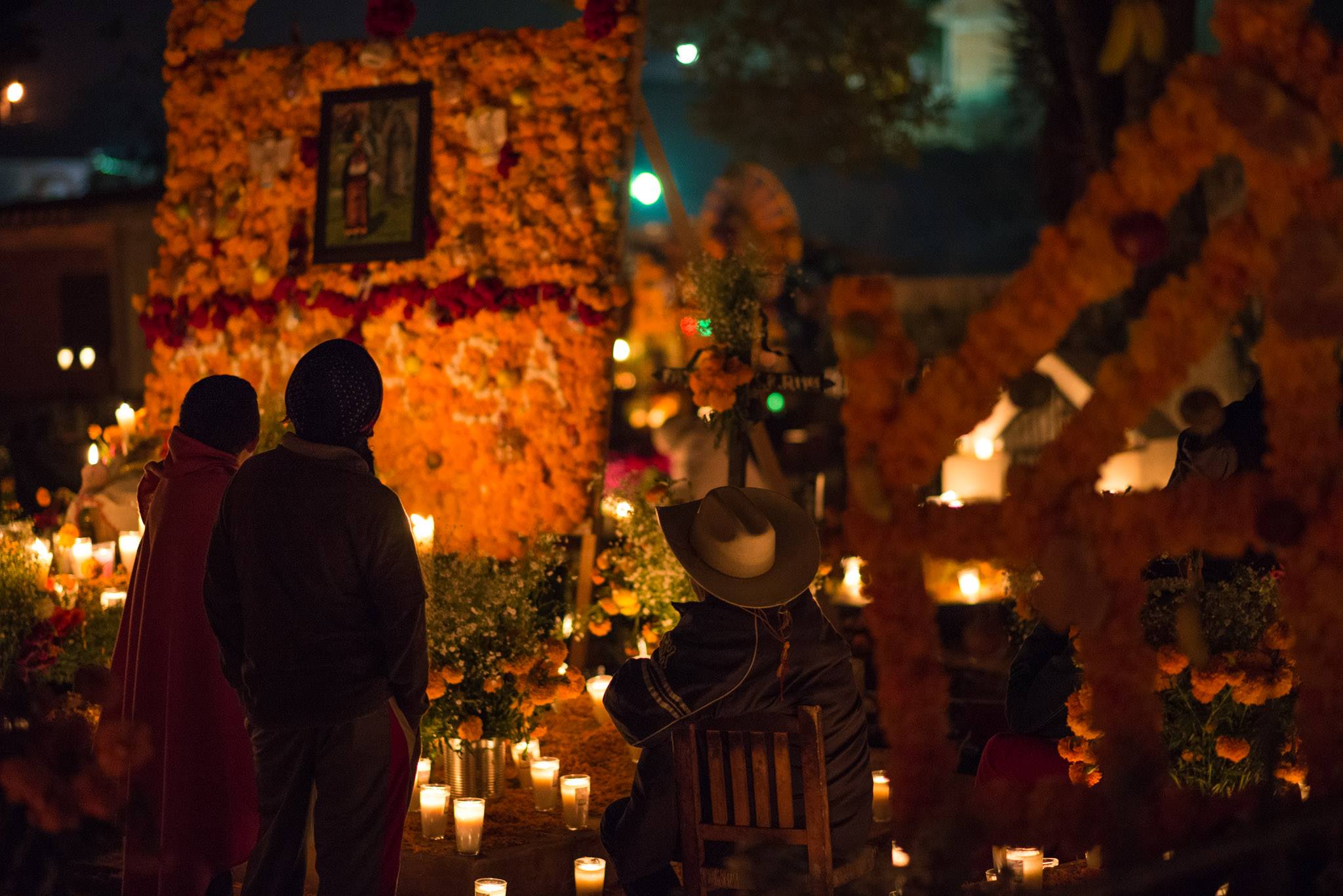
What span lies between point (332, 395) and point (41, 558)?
11.8ft

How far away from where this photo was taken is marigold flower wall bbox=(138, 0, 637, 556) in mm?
5840

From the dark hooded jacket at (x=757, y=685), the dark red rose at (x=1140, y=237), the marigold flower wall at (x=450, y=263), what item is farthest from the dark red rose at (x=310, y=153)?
the dark red rose at (x=1140, y=237)

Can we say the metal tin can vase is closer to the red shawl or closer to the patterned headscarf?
the red shawl

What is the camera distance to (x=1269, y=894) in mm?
2055

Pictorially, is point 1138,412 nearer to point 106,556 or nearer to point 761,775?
point 761,775

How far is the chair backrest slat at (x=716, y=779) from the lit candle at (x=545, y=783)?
1706 millimetres

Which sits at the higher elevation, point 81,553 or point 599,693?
point 81,553

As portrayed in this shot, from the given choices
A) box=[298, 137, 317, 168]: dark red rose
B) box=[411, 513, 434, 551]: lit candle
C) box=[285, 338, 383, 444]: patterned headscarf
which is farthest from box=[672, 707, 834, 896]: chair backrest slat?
box=[298, 137, 317, 168]: dark red rose

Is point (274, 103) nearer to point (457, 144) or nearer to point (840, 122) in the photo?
point (457, 144)

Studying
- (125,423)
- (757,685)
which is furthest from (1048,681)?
(125,423)

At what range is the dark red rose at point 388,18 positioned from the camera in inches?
241

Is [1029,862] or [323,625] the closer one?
[323,625]

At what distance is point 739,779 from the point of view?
297 centimetres

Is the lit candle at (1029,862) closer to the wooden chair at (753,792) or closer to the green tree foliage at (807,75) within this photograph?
the wooden chair at (753,792)
